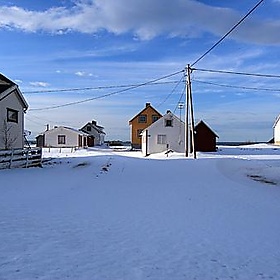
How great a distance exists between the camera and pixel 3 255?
537 cm

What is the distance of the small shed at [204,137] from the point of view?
47281 mm

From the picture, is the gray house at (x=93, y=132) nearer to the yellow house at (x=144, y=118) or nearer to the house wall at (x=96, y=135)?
the house wall at (x=96, y=135)

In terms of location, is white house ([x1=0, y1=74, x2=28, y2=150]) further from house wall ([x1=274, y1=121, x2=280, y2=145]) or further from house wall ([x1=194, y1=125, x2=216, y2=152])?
house wall ([x1=274, y1=121, x2=280, y2=145])

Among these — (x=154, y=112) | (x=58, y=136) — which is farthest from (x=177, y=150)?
(x=58, y=136)

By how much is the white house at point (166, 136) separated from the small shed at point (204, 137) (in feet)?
7.47

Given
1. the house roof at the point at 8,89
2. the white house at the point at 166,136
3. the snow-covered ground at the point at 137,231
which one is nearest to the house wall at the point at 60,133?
the white house at the point at 166,136

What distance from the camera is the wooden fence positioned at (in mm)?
19156

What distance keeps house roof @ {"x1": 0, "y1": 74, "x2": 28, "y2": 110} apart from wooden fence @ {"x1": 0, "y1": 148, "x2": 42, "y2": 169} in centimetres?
440

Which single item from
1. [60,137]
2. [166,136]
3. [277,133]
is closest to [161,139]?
[166,136]

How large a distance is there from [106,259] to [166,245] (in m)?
1.28

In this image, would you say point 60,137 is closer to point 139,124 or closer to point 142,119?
point 139,124

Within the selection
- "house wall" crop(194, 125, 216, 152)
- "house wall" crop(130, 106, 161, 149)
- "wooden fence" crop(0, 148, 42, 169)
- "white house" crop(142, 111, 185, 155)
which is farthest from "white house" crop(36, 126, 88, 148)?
"wooden fence" crop(0, 148, 42, 169)

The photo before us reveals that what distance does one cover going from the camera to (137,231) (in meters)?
7.27

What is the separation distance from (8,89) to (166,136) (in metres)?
24.8
